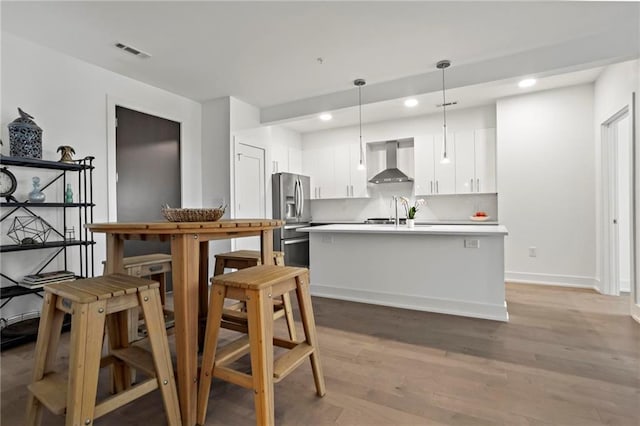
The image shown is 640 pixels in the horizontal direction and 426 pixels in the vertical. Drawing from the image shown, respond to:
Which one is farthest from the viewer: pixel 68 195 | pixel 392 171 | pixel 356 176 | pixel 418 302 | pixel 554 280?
pixel 356 176

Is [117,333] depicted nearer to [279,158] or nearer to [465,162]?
[279,158]

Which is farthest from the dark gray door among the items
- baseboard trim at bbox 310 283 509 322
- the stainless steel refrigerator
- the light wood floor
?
baseboard trim at bbox 310 283 509 322

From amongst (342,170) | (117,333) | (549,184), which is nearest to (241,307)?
(117,333)

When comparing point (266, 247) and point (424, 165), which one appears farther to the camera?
point (424, 165)

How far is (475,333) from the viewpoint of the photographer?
261 centimetres

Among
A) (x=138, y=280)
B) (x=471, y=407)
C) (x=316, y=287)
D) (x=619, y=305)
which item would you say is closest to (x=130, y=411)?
(x=138, y=280)

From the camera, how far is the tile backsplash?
198 inches

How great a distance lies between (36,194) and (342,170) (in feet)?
14.2

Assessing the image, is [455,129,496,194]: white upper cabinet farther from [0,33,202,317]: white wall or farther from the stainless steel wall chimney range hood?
[0,33,202,317]: white wall

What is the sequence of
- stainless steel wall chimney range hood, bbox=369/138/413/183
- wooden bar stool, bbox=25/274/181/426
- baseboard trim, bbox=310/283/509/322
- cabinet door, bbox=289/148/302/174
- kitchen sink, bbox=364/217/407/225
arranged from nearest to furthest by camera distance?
wooden bar stool, bbox=25/274/181/426, baseboard trim, bbox=310/283/509/322, stainless steel wall chimney range hood, bbox=369/138/413/183, kitchen sink, bbox=364/217/407/225, cabinet door, bbox=289/148/302/174

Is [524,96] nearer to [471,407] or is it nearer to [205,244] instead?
[471,407]

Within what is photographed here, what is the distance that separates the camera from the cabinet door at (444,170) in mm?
4945

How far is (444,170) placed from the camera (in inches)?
197

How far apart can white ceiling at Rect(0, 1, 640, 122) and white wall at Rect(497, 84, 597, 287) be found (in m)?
1.56
